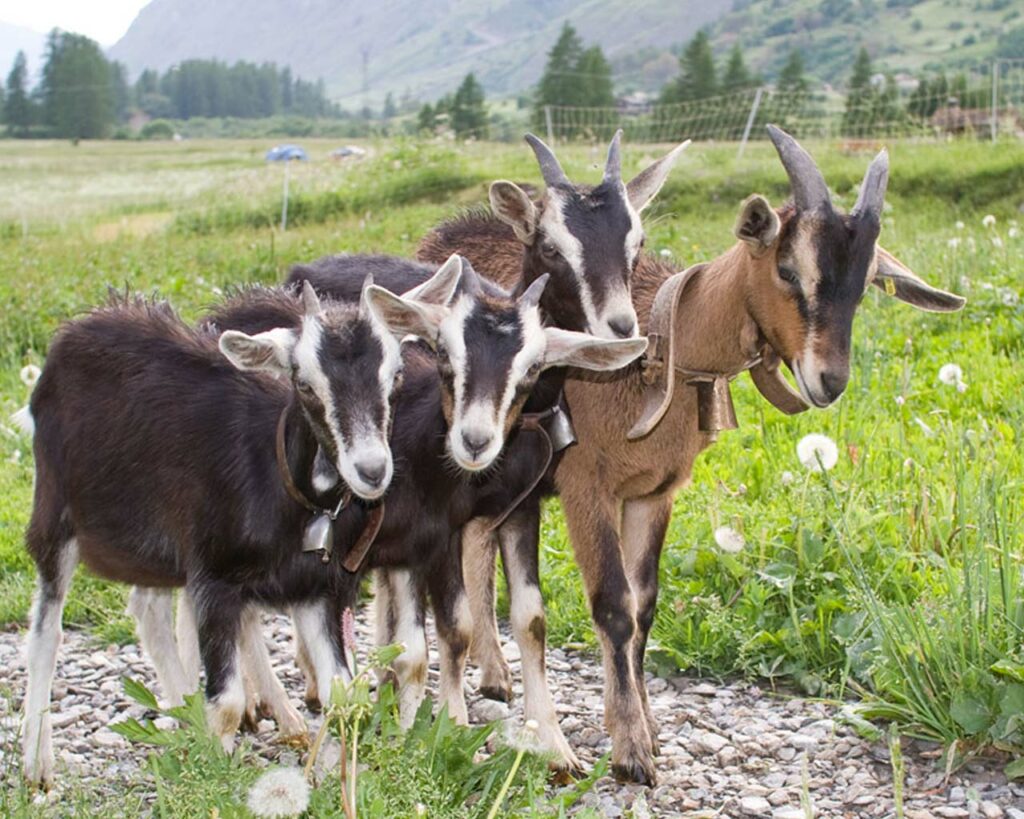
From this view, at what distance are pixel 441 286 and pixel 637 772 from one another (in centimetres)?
182

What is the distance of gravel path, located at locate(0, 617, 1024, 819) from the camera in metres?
4.32

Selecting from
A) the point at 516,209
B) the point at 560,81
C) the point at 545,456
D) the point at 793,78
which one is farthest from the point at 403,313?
the point at 560,81

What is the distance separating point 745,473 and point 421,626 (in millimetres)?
2594

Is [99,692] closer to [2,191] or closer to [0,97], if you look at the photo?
[2,191]

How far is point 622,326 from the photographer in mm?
4719

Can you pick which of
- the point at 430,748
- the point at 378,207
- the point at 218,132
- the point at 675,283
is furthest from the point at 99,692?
the point at 218,132

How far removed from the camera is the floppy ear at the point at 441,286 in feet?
14.7

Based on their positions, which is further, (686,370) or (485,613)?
(485,613)

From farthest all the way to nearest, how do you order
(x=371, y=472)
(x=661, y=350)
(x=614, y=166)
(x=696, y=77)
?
(x=696, y=77) < (x=614, y=166) < (x=661, y=350) < (x=371, y=472)

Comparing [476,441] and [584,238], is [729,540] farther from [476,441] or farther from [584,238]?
[476,441]

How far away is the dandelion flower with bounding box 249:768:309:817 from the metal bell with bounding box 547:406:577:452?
199 cm

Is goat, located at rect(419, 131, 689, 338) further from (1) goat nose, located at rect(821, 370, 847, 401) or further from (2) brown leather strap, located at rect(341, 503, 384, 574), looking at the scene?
A: (2) brown leather strap, located at rect(341, 503, 384, 574)

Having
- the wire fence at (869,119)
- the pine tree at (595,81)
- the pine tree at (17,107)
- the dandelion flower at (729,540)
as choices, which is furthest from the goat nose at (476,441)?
the pine tree at (17,107)

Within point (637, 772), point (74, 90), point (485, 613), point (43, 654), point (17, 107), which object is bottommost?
point (637, 772)
